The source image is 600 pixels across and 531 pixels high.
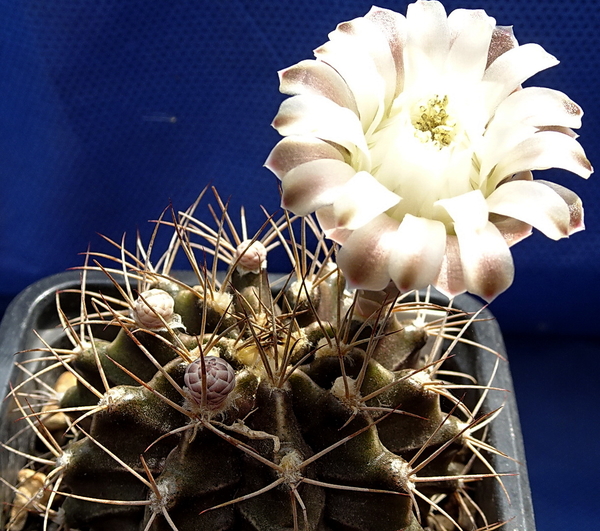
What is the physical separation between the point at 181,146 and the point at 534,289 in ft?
2.21

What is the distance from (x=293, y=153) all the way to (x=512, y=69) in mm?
170

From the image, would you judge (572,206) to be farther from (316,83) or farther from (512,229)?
(316,83)

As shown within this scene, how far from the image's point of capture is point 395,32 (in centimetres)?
56

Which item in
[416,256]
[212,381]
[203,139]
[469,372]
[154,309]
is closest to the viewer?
[416,256]

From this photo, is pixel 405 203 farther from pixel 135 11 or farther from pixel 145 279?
pixel 135 11

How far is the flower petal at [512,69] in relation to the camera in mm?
527

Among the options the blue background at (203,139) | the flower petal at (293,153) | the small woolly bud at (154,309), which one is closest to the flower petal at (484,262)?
the flower petal at (293,153)

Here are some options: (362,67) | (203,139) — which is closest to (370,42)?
(362,67)

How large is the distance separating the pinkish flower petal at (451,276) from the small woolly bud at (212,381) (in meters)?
0.18

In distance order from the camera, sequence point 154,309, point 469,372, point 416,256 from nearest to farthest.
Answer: point 416,256 < point 154,309 < point 469,372

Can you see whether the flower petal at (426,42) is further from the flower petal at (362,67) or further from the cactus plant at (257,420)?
the cactus plant at (257,420)

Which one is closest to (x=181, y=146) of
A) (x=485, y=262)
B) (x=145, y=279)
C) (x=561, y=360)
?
(x=145, y=279)

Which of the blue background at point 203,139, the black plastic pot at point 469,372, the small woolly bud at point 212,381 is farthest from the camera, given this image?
the blue background at point 203,139

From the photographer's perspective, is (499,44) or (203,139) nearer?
(499,44)
